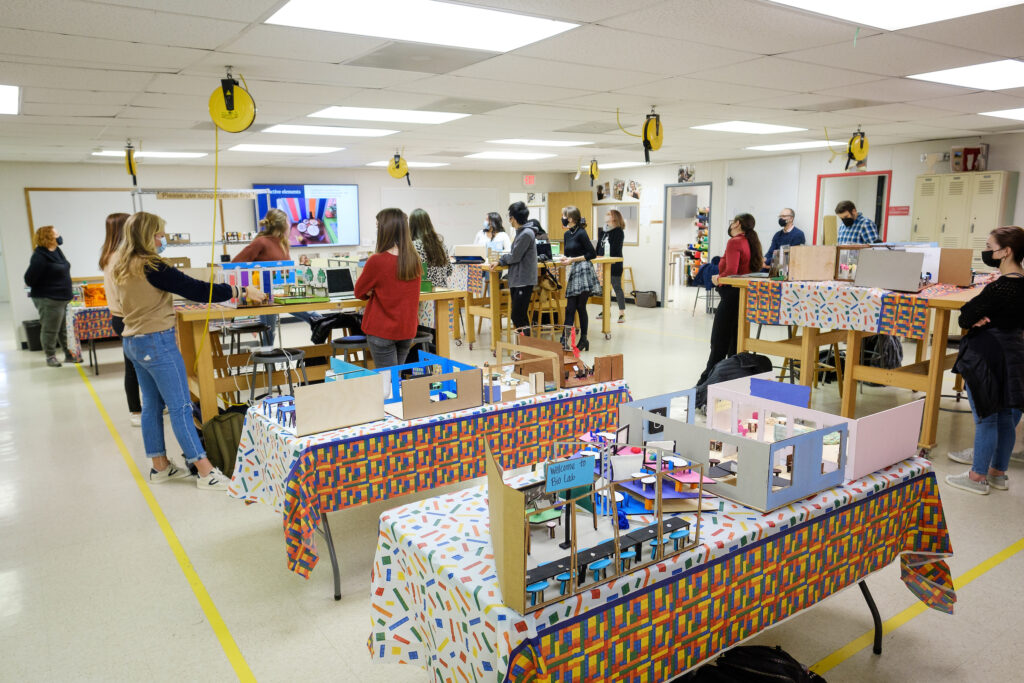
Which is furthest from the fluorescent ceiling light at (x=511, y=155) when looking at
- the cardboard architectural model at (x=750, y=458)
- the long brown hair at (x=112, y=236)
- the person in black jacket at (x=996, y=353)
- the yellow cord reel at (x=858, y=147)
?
the cardboard architectural model at (x=750, y=458)

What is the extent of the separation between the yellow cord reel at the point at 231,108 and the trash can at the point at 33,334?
6.64m

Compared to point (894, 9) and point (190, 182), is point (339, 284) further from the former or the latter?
point (190, 182)

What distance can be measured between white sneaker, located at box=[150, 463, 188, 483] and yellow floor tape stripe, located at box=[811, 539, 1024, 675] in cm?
379

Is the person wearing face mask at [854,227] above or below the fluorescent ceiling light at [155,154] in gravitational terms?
below

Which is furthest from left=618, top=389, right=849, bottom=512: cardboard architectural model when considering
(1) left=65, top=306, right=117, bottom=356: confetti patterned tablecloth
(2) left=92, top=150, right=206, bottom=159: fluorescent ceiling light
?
(2) left=92, top=150, right=206, bottom=159: fluorescent ceiling light

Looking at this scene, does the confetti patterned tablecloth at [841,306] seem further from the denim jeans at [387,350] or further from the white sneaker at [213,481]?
the white sneaker at [213,481]

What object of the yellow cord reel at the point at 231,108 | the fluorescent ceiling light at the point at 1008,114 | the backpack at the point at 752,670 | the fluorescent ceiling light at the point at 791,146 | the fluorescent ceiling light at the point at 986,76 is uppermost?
the fluorescent ceiling light at the point at 791,146

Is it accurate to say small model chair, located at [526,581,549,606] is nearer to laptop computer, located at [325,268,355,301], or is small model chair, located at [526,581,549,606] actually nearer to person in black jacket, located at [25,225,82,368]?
laptop computer, located at [325,268,355,301]

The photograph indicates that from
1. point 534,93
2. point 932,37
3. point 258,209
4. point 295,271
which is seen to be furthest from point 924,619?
point 258,209

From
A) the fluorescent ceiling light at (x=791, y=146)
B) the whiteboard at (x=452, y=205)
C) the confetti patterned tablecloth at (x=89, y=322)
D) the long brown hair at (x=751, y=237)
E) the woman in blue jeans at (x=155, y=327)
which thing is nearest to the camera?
the woman in blue jeans at (x=155, y=327)

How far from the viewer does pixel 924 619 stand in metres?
2.75

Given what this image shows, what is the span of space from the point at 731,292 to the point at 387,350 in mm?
3102

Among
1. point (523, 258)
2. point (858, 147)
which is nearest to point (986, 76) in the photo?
point (858, 147)

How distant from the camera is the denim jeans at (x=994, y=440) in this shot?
12.9 ft
